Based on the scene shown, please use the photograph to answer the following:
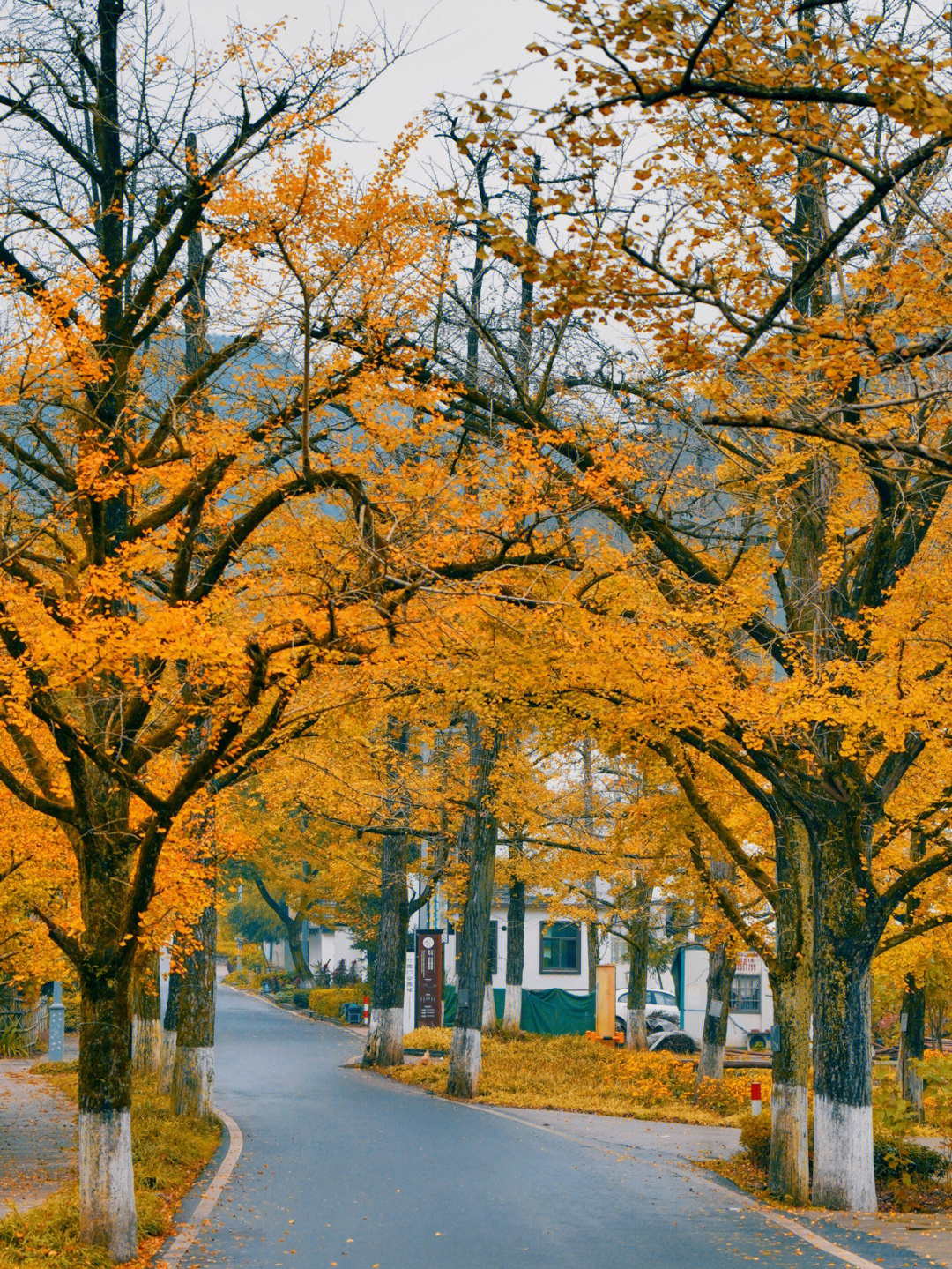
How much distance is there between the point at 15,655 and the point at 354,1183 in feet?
23.0

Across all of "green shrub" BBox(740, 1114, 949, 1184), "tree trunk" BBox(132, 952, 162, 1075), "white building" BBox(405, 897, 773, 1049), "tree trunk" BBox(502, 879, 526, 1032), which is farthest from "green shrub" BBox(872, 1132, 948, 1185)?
"white building" BBox(405, 897, 773, 1049)

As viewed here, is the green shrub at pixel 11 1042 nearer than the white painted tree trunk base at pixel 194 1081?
No

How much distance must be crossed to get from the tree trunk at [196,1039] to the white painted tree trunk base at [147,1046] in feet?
21.1

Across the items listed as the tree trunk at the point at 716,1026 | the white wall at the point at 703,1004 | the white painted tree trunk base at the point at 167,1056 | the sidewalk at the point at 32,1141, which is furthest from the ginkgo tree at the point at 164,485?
the white wall at the point at 703,1004

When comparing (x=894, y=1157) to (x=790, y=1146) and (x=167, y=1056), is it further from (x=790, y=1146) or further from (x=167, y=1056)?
(x=167, y=1056)

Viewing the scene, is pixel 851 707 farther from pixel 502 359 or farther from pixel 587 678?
pixel 502 359

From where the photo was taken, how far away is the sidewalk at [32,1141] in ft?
41.8

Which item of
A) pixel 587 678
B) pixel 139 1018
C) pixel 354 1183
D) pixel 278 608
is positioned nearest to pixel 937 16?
pixel 278 608

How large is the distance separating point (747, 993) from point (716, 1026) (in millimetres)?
21878

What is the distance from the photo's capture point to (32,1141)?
1653cm

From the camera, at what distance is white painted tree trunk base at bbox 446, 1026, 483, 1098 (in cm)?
2217

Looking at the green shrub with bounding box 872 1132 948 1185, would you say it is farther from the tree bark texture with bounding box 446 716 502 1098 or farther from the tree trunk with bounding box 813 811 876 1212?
the tree bark texture with bounding box 446 716 502 1098

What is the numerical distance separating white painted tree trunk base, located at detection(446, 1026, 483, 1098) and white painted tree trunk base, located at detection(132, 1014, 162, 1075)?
5.30 m

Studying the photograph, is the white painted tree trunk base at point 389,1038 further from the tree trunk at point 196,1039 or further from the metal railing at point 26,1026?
the tree trunk at point 196,1039
